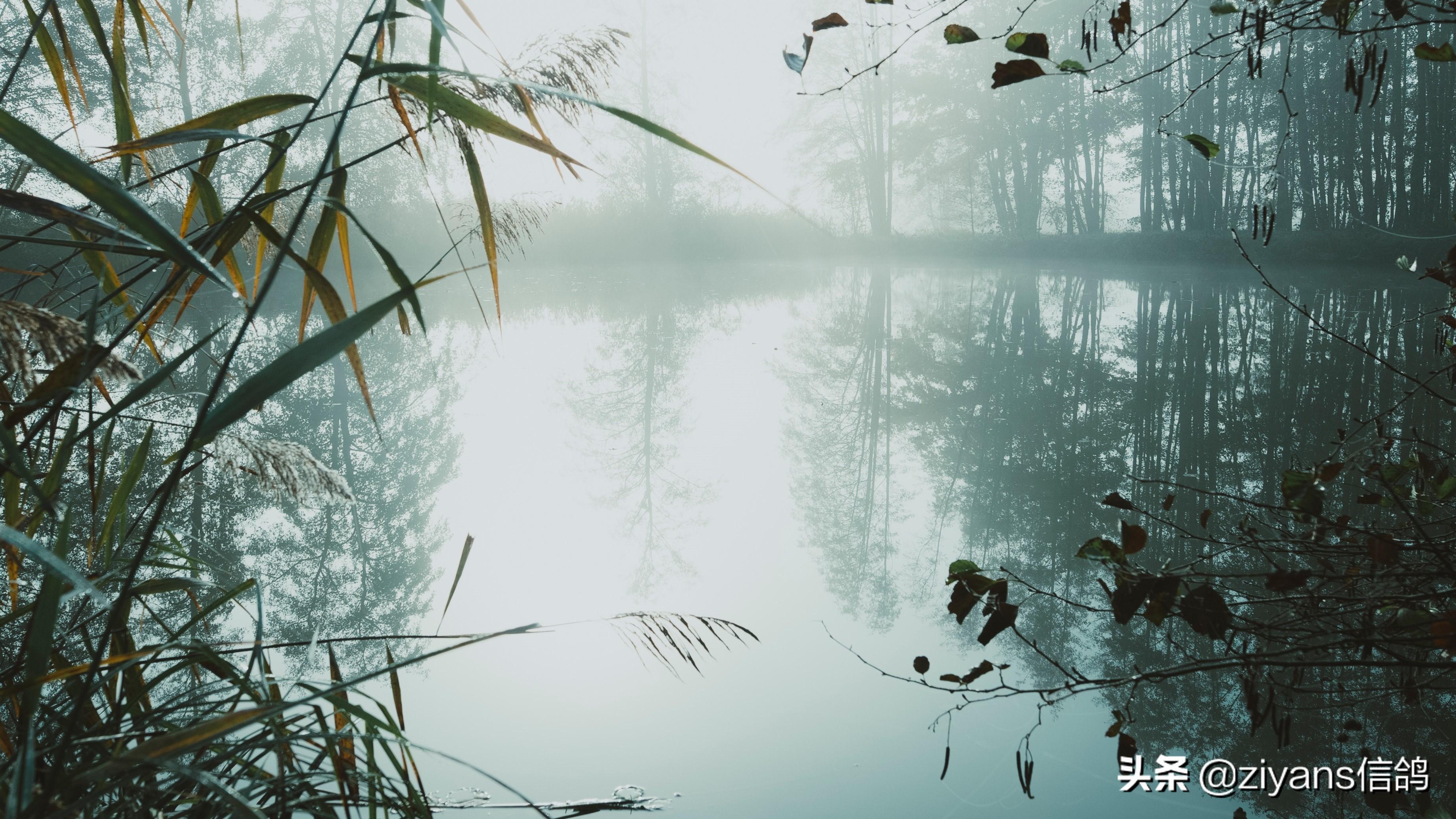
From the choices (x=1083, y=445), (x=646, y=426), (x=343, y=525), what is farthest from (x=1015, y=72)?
(x=646, y=426)

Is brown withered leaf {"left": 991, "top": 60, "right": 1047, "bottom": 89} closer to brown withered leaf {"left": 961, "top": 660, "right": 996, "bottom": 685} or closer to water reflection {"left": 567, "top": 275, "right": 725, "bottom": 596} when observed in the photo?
brown withered leaf {"left": 961, "top": 660, "right": 996, "bottom": 685}

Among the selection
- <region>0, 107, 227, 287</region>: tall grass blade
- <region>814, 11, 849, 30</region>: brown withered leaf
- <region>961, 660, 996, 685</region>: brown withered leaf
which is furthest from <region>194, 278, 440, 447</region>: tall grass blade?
<region>961, 660, 996, 685</region>: brown withered leaf

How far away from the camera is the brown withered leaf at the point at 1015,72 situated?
30.3 inches

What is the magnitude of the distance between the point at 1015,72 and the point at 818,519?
208 centimetres

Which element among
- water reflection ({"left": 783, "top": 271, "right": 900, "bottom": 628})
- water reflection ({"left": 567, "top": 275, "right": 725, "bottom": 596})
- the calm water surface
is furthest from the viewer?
water reflection ({"left": 567, "top": 275, "right": 725, "bottom": 596})

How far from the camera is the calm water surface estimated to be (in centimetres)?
142

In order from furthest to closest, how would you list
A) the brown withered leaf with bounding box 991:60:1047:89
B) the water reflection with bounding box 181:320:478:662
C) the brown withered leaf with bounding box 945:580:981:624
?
the water reflection with bounding box 181:320:478:662 → the brown withered leaf with bounding box 945:580:981:624 → the brown withered leaf with bounding box 991:60:1047:89

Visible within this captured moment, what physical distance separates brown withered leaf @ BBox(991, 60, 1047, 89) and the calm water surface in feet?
3.52

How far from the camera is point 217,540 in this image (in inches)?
91.7

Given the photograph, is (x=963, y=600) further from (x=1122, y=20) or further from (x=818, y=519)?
(x=818, y=519)

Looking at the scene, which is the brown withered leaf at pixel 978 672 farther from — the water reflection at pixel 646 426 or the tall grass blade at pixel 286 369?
the water reflection at pixel 646 426

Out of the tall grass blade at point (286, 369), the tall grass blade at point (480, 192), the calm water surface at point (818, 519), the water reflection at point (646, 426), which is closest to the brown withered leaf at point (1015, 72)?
the tall grass blade at point (480, 192)

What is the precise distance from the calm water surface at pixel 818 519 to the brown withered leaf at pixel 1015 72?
107 cm

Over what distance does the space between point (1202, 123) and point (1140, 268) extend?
3178mm
